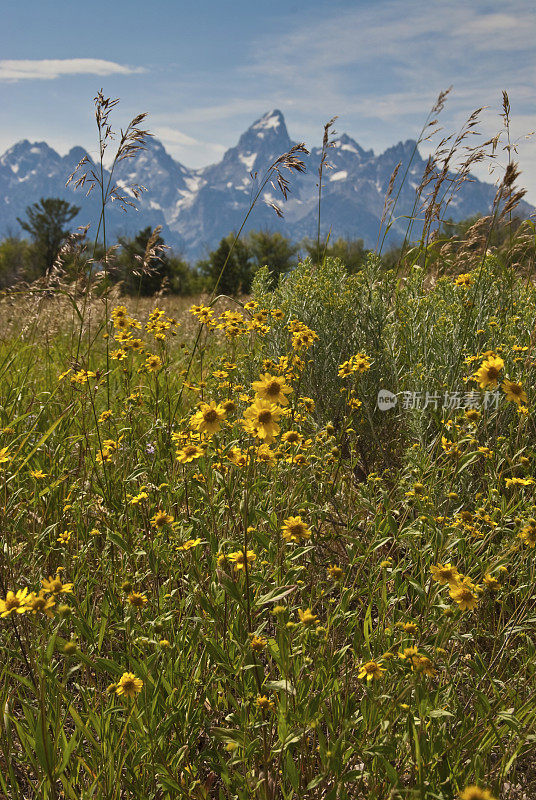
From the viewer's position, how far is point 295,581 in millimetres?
1562

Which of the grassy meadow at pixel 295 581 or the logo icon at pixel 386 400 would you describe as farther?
the logo icon at pixel 386 400

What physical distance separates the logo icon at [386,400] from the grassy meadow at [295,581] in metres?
0.04

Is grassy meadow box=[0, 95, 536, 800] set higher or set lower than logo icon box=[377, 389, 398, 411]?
lower

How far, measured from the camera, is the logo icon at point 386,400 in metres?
2.86

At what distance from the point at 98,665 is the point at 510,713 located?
3.15 ft

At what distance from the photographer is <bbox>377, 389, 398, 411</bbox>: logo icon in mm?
2859

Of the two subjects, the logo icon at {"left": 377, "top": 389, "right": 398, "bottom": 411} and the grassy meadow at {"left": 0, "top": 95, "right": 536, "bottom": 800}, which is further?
the logo icon at {"left": 377, "top": 389, "right": 398, "bottom": 411}

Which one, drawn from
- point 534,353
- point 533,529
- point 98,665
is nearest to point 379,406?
point 534,353

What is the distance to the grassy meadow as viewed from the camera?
4.01 ft

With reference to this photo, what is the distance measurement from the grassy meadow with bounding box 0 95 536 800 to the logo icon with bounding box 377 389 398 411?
0.04 meters

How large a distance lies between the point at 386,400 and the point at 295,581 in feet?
5.06

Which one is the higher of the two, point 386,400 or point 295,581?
point 386,400

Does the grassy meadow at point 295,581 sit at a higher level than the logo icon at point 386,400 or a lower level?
lower

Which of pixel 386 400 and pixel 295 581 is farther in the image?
pixel 386 400
